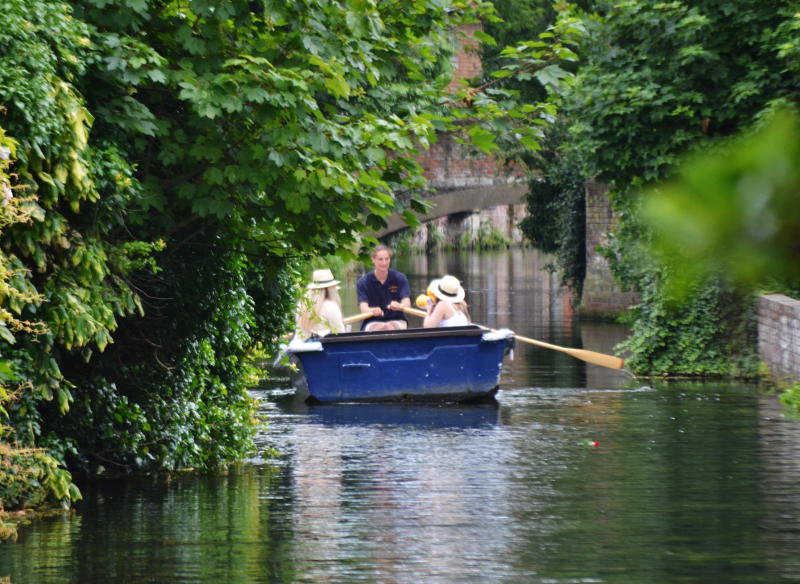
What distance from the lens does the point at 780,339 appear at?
17328mm

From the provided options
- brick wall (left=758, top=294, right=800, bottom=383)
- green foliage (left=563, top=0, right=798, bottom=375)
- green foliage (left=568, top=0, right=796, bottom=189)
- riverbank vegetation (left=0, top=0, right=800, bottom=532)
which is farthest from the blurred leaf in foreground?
brick wall (left=758, top=294, right=800, bottom=383)

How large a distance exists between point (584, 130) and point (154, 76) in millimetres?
10325

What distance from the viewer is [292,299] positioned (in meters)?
14.0

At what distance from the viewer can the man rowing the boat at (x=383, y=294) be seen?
728 inches

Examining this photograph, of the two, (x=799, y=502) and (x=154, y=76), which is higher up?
(x=154, y=76)

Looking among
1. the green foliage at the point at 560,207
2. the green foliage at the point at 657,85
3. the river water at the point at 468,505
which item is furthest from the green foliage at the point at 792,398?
the green foliage at the point at 560,207

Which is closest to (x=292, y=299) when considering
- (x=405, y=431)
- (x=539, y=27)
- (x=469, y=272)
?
(x=405, y=431)

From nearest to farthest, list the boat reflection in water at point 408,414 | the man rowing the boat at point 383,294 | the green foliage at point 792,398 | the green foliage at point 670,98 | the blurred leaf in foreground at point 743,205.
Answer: the blurred leaf in foreground at point 743,205
the boat reflection in water at point 408,414
the green foliage at point 792,398
the green foliage at point 670,98
the man rowing the boat at point 383,294

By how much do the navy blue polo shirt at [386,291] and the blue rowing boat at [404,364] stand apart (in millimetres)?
1940

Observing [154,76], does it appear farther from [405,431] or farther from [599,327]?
[599,327]

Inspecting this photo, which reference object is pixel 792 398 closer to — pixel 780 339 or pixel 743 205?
pixel 780 339

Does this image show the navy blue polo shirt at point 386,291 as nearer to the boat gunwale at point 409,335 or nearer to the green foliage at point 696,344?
the boat gunwale at point 409,335

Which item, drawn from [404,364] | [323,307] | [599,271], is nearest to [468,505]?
[404,364]

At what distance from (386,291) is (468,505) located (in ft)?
29.7
